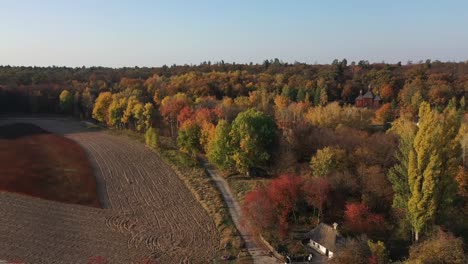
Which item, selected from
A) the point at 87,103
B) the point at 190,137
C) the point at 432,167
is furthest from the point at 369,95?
the point at 432,167

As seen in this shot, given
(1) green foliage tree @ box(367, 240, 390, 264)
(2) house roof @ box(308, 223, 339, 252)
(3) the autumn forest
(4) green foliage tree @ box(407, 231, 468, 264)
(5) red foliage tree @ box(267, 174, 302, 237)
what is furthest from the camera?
(5) red foliage tree @ box(267, 174, 302, 237)

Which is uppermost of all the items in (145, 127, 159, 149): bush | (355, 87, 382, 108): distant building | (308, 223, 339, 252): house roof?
(355, 87, 382, 108): distant building

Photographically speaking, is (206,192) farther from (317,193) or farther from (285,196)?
(317,193)

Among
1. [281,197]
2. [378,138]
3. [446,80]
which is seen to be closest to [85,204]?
[281,197]

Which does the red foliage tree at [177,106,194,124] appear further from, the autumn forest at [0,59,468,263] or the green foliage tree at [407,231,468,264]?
the green foliage tree at [407,231,468,264]

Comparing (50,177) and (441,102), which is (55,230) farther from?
(441,102)

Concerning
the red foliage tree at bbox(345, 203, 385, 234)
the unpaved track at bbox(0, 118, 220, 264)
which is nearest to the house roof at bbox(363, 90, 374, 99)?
the unpaved track at bbox(0, 118, 220, 264)
